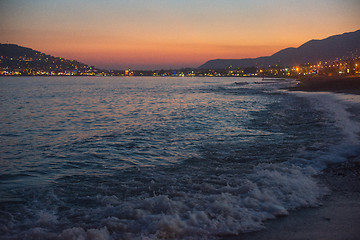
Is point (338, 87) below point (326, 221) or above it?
above

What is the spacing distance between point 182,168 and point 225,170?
4.51 ft

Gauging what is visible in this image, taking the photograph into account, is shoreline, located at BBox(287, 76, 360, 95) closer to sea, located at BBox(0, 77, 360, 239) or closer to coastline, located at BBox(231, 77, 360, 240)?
sea, located at BBox(0, 77, 360, 239)

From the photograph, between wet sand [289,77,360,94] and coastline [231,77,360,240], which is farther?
wet sand [289,77,360,94]

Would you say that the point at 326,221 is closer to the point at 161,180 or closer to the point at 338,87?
the point at 161,180

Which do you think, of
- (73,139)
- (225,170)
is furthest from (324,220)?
(73,139)

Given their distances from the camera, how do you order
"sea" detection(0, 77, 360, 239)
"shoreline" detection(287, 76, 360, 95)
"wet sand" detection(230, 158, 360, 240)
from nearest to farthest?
"wet sand" detection(230, 158, 360, 240)
"sea" detection(0, 77, 360, 239)
"shoreline" detection(287, 76, 360, 95)

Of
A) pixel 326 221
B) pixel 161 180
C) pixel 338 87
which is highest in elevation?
Result: pixel 338 87

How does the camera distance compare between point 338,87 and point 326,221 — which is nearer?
point 326,221

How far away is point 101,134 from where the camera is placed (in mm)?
15477

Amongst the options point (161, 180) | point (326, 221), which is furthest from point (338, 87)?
point (326, 221)

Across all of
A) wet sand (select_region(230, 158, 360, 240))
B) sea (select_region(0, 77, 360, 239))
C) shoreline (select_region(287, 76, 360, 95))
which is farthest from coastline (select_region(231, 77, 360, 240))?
shoreline (select_region(287, 76, 360, 95))

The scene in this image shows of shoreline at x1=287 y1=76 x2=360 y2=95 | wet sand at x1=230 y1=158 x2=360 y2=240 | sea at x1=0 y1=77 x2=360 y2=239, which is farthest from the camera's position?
shoreline at x1=287 y1=76 x2=360 y2=95

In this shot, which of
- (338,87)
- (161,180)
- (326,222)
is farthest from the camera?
(338,87)

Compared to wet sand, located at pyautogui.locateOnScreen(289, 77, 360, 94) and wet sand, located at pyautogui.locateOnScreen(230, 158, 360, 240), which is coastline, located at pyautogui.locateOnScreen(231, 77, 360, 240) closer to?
wet sand, located at pyautogui.locateOnScreen(230, 158, 360, 240)
